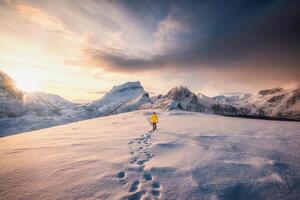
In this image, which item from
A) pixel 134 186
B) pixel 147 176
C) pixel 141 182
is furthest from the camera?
pixel 147 176

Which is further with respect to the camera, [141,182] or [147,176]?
[147,176]

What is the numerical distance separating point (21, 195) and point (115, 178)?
2108 millimetres

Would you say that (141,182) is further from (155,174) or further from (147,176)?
(155,174)

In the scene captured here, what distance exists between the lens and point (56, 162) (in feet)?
16.4

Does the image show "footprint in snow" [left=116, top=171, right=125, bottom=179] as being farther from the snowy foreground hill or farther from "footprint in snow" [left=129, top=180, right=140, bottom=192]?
"footprint in snow" [left=129, top=180, right=140, bottom=192]

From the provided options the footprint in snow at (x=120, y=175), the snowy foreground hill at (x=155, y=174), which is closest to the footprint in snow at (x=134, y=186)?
the snowy foreground hill at (x=155, y=174)

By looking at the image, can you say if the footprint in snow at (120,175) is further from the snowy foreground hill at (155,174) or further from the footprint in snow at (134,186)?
the footprint in snow at (134,186)

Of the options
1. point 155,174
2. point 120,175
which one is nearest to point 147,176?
point 155,174

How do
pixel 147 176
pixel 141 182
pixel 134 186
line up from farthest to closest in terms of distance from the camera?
pixel 147 176
pixel 141 182
pixel 134 186

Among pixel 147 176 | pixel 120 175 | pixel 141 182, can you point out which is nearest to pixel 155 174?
pixel 147 176

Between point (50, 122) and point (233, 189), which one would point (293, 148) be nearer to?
point (233, 189)

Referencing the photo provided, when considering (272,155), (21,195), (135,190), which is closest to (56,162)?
(21,195)

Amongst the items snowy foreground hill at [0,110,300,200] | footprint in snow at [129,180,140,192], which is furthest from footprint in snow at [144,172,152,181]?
footprint in snow at [129,180,140,192]

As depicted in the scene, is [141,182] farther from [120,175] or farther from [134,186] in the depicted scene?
[120,175]
